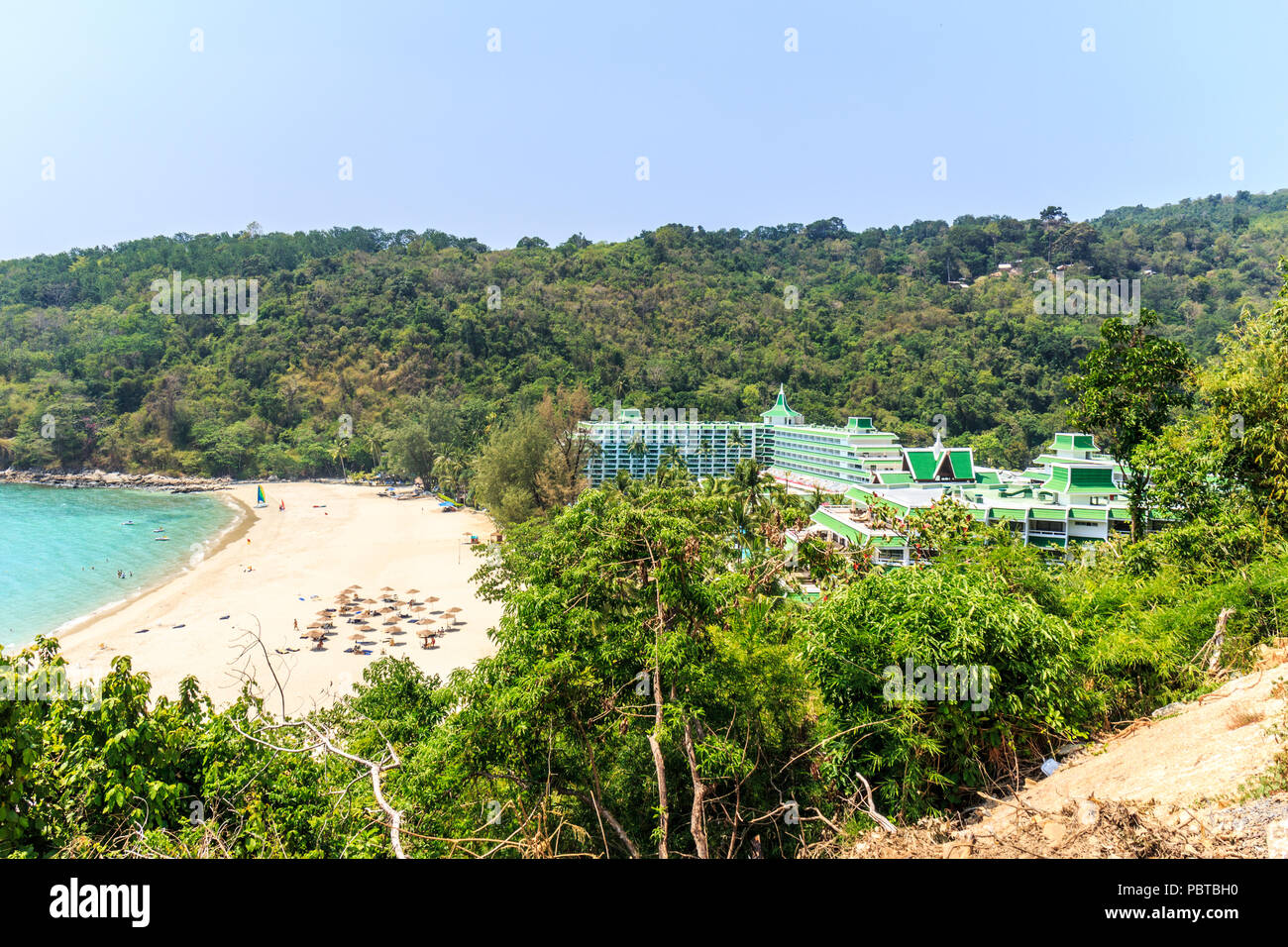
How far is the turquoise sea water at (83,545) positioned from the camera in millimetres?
27328

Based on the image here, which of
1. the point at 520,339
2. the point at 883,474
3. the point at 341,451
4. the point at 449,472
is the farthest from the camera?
the point at 520,339

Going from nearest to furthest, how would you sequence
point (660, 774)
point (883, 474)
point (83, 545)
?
point (660, 774) < point (883, 474) < point (83, 545)

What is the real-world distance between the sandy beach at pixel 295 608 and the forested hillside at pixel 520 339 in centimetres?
1446

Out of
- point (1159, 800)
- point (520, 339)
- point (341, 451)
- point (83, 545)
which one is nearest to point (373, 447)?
point (341, 451)

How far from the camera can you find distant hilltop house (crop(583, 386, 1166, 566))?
24.2 metres

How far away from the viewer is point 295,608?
2594cm

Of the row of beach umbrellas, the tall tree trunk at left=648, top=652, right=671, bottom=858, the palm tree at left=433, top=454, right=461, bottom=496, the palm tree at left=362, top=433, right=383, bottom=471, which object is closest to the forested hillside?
the palm tree at left=362, top=433, right=383, bottom=471

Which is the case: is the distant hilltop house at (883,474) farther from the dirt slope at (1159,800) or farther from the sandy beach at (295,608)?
the sandy beach at (295,608)

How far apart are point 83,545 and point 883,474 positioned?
42.3 meters

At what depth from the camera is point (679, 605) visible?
22.3ft

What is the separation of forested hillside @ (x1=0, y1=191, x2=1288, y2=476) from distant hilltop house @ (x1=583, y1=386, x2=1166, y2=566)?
1375 centimetres

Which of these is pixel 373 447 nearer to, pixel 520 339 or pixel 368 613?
pixel 520 339
